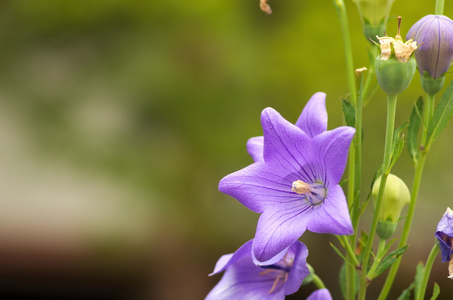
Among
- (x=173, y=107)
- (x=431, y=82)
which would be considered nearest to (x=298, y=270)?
(x=431, y=82)

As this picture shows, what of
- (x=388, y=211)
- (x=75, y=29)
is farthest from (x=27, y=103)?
(x=388, y=211)

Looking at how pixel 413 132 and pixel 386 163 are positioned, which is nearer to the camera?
pixel 386 163

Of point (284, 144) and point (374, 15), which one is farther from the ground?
point (374, 15)

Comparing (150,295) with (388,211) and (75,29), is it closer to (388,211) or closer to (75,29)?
(75,29)

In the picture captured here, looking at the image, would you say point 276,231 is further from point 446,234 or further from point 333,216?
point 446,234

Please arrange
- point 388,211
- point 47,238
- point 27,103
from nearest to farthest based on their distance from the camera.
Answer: point 388,211
point 27,103
point 47,238

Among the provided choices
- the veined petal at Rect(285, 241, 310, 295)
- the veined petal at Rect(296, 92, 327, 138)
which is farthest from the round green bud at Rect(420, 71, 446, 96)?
the veined petal at Rect(285, 241, 310, 295)

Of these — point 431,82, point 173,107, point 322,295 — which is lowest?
point 322,295
